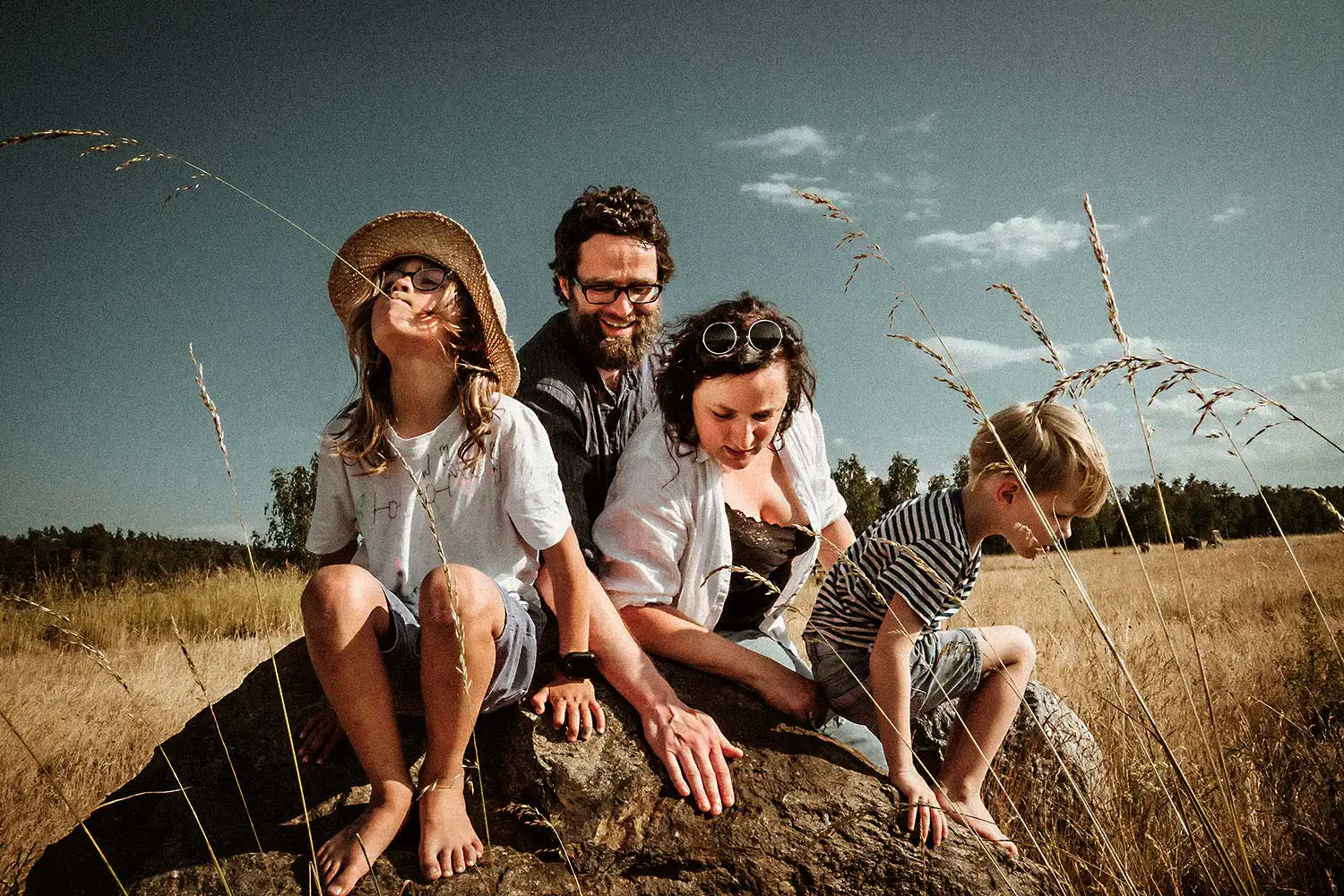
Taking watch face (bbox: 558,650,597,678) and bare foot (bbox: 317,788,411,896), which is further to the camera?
watch face (bbox: 558,650,597,678)

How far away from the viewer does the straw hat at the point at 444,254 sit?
119 inches

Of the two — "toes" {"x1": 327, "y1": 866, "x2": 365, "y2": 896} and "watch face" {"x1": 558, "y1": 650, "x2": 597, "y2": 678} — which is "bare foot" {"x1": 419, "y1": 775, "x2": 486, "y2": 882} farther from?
"watch face" {"x1": 558, "y1": 650, "x2": 597, "y2": 678}

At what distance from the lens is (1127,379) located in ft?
5.73

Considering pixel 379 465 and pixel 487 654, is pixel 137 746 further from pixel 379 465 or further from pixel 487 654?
pixel 487 654

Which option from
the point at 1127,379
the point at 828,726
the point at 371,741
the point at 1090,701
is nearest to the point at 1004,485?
the point at 1127,379

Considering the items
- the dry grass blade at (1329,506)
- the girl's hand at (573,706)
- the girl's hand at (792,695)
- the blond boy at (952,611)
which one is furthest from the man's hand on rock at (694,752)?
the dry grass blade at (1329,506)

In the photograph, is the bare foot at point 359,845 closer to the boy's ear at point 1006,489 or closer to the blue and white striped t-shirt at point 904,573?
the blue and white striped t-shirt at point 904,573

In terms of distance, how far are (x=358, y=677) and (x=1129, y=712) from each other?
2276 mm

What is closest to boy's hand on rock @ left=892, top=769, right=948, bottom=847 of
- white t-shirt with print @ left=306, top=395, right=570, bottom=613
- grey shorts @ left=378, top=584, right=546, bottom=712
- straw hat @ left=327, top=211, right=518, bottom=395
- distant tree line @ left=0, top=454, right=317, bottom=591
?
grey shorts @ left=378, top=584, right=546, bottom=712

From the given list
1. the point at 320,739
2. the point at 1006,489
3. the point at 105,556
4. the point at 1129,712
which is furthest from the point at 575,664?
the point at 105,556

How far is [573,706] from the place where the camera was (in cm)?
250

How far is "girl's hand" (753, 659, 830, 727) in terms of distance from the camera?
276cm

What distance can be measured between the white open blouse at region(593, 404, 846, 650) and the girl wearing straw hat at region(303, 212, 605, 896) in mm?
393

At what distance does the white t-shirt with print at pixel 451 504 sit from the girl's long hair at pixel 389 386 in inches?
1.8
